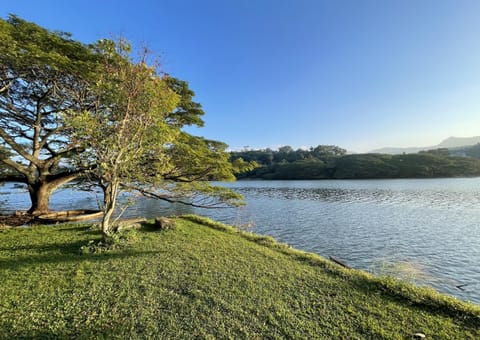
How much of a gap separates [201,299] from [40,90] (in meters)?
11.7

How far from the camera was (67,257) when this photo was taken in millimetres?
6426

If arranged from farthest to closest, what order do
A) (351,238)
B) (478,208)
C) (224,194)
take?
(478,208), (351,238), (224,194)

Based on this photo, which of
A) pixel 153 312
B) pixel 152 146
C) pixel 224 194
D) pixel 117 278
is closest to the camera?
pixel 153 312

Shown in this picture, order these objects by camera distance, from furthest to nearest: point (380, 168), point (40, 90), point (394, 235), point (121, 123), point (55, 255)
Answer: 1. point (380, 168)
2. point (394, 235)
3. point (40, 90)
4. point (121, 123)
5. point (55, 255)

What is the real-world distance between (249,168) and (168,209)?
51.5 ft

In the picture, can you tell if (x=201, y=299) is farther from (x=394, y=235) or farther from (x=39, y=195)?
(x=394, y=235)

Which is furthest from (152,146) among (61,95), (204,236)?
(61,95)

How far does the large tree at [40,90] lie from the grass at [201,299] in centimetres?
369

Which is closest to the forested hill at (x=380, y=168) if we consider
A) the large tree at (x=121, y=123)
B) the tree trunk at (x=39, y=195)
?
the tree trunk at (x=39, y=195)

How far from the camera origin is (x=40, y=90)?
34.1 feet

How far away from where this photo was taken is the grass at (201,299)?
3.73 m

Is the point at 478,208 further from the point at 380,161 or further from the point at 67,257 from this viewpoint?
the point at 380,161

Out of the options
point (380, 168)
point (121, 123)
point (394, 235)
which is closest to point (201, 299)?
point (121, 123)

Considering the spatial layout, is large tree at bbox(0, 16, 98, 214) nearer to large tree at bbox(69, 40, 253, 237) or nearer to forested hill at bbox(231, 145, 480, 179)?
large tree at bbox(69, 40, 253, 237)
